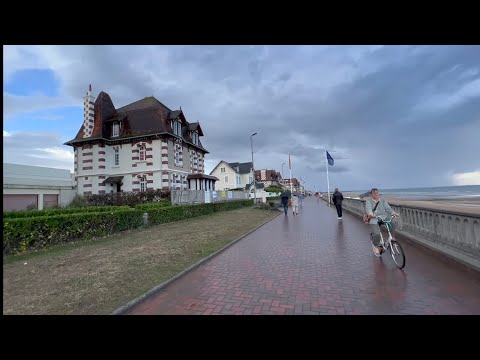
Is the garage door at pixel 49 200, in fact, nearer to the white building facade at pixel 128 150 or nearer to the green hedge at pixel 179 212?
the white building facade at pixel 128 150

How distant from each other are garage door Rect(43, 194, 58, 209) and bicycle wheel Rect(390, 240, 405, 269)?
95.1 feet

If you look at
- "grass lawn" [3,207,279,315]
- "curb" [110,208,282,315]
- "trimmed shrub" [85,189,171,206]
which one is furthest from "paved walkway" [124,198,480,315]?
"trimmed shrub" [85,189,171,206]

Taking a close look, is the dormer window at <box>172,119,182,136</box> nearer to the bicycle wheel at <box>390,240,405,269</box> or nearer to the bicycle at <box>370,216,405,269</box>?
the bicycle at <box>370,216,405,269</box>

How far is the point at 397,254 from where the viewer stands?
5891 millimetres

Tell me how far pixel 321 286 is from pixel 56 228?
945cm

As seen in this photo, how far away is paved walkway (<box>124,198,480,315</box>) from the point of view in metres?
3.99

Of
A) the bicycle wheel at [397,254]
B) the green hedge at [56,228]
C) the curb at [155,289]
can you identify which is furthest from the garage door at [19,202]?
the bicycle wheel at [397,254]

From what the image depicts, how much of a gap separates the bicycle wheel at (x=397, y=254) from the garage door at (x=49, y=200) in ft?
95.1

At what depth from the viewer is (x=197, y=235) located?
11234 millimetres

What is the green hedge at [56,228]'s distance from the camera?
8.16 m

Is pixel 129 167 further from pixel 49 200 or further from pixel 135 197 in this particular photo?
pixel 49 200

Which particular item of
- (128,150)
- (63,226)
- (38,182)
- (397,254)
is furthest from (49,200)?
(397,254)
